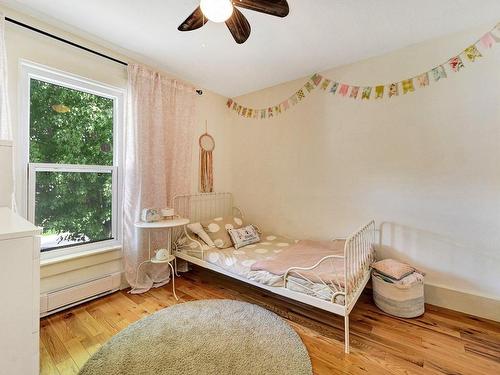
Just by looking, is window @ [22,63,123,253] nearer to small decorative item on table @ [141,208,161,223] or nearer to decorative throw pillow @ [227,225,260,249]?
small decorative item on table @ [141,208,161,223]

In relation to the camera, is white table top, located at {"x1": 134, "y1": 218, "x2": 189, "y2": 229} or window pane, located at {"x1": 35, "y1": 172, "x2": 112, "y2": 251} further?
white table top, located at {"x1": 134, "y1": 218, "x2": 189, "y2": 229}

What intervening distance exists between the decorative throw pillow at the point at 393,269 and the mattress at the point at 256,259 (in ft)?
2.35

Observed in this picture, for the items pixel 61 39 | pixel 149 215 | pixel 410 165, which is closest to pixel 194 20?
pixel 61 39

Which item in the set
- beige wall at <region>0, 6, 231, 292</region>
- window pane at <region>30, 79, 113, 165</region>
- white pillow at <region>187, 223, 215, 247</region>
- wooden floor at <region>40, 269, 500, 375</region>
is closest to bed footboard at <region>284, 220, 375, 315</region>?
wooden floor at <region>40, 269, 500, 375</region>

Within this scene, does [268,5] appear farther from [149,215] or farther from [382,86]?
[149,215]

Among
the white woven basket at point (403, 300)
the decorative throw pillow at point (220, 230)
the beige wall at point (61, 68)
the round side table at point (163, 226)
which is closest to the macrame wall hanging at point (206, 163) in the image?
the decorative throw pillow at point (220, 230)

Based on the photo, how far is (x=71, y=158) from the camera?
7.10 ft

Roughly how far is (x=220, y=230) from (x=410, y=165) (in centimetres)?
212

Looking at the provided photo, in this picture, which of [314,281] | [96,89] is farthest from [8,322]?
[96,89]

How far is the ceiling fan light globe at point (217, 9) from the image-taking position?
1.30m

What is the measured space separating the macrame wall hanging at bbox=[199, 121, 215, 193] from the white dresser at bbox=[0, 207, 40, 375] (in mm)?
2254

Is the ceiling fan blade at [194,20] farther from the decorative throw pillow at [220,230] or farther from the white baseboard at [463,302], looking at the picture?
the white baseboard at [463,302]

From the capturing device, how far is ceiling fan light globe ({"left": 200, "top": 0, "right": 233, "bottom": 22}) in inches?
51.3

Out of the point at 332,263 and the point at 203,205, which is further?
the point at 203,205
